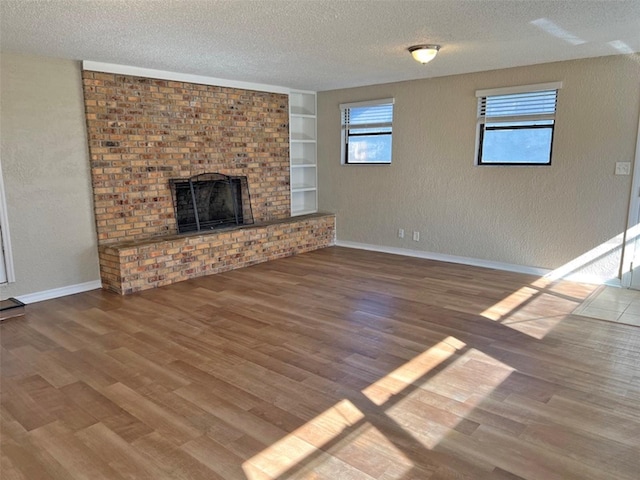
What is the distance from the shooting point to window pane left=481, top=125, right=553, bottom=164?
4.93 m

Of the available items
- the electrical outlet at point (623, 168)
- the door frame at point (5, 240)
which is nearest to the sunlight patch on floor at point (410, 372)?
the electrical outlet at point (623, 168)

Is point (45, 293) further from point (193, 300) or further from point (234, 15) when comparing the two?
point (234, 15)

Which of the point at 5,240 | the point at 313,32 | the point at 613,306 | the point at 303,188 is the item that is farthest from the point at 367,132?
the point at 5,240

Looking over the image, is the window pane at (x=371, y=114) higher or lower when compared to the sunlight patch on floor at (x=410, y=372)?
higher

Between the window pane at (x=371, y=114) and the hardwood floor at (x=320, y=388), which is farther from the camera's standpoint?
the window pane at (x=371, y=114)

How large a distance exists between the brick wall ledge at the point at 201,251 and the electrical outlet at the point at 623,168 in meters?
3.63

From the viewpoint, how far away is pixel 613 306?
4.01 m

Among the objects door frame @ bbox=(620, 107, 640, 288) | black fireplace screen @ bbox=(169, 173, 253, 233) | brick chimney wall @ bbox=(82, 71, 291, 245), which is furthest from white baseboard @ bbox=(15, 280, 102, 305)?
door frame @ bbox=(620, 107, 640, 288)

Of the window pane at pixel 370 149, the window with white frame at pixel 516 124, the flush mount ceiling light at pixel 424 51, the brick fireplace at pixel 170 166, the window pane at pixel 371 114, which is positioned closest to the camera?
the flush mount ceiling light at pixel 424 51

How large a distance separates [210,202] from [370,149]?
2357 millimetres

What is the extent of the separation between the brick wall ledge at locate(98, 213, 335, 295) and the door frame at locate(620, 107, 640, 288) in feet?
12.1

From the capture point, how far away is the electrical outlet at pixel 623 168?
4402 mm

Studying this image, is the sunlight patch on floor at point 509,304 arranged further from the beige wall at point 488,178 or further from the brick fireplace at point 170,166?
the brick fireplace at point 170,166

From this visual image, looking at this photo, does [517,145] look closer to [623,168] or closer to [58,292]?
[623,168]
